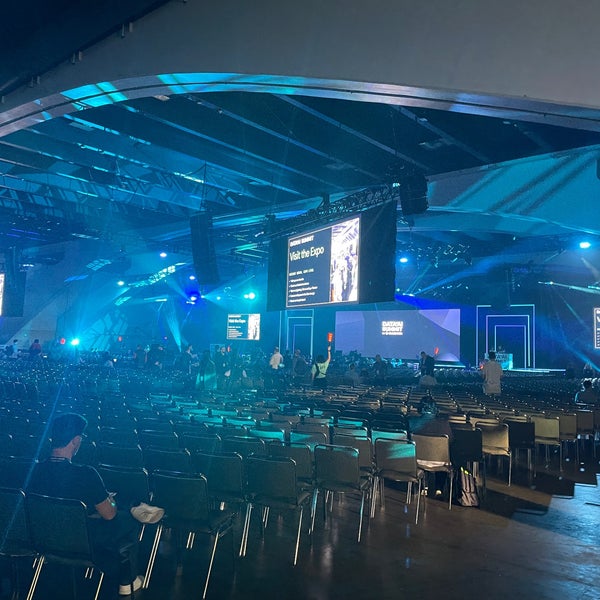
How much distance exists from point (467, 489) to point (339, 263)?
20.1ft

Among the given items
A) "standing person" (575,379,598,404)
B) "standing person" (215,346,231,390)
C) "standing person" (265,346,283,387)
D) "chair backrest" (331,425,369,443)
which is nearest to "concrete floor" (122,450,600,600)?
"chair backrest" (331,425,369,443)

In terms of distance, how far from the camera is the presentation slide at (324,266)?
1105 cm

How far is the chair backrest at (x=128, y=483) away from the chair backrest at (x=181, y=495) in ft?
0.61

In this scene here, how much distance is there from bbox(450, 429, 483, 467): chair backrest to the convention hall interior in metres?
0.03

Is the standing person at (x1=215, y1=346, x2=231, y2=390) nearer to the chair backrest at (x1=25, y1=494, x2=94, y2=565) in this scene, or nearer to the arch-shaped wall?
the arch-shaped wall

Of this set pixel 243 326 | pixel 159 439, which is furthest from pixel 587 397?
pixel 243 326

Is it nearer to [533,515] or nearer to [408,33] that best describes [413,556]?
[533,515]

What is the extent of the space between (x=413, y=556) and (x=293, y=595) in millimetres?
1340

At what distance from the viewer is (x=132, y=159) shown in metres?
11.0

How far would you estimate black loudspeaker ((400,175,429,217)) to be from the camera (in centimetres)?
1025

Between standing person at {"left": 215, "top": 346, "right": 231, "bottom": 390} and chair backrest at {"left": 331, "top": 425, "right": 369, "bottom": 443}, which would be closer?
chair backrest at {"left": 331, "top": 425, "right": 369, "bottom": 443}

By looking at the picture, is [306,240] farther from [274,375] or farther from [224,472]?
[224,472]

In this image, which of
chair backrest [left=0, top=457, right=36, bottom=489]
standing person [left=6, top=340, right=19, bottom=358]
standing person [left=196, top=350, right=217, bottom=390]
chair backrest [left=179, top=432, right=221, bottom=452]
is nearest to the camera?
chair backrest [left=0, top=457, right=36, bottom=489]

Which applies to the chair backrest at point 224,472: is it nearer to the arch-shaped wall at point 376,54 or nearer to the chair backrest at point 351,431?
the chair backrest at point 351,431
